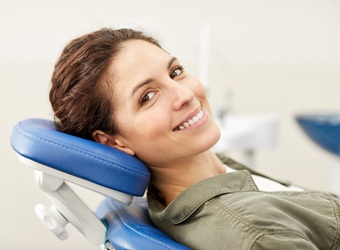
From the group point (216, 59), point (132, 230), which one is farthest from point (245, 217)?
point (216, 59)

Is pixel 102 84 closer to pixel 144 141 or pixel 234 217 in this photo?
pixel 144 141

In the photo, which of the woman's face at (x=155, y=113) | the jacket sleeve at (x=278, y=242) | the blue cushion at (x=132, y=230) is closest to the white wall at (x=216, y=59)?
the blue cushion at (x=132, y=230)

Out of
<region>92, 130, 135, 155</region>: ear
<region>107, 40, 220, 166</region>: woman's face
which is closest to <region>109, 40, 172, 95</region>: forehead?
<region>107, 40, 220, 166</region>: woman's face

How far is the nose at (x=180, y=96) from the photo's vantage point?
42.0 inches

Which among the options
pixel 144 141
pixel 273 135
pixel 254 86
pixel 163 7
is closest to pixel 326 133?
pixel 273 135

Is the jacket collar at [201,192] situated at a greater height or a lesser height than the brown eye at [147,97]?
lesser

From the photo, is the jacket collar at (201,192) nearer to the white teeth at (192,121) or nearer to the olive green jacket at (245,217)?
the olive green jacket at (245,217)

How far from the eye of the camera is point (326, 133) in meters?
2.27

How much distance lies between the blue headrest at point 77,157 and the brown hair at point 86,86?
0.10 metres

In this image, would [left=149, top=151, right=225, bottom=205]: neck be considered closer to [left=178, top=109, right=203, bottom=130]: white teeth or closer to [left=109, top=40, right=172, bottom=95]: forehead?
[left=178, top=109, right=203, bottom=130]: white teeth

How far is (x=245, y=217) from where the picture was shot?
90cm

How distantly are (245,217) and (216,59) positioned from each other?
2176 millimetres

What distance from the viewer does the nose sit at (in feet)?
3.50

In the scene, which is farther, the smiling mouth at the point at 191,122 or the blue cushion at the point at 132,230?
the smiling mouth at the point at 191,122
